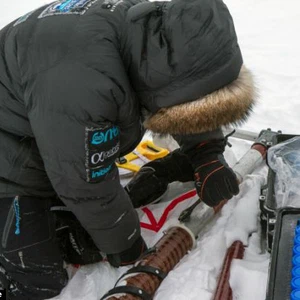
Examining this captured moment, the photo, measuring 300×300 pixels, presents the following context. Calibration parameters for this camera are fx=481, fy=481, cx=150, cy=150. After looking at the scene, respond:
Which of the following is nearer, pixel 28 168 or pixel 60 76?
pixel 60 76

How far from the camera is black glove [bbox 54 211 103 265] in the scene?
1661mm

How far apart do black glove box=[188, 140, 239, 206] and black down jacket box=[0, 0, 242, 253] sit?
371mm

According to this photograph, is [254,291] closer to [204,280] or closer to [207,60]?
[204,280]

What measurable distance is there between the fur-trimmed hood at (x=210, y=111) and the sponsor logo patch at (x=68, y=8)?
1.11ft

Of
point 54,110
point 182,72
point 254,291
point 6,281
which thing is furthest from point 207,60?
point 6,281

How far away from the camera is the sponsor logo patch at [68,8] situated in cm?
127

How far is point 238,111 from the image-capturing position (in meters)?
1.25

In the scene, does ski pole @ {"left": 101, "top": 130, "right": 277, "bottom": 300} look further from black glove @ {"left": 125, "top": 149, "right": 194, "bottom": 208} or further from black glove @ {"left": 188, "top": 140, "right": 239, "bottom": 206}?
black glove @ {"left": 125, "top": 149, "right": 194, "bottom": 208}

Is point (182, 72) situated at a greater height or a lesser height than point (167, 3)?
lesser

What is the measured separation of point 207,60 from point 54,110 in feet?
1.32

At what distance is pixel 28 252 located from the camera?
5.12 ft

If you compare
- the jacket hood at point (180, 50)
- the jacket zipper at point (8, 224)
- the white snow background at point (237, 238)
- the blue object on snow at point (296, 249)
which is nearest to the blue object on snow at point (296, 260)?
the blue object on snow at point (296, 249)

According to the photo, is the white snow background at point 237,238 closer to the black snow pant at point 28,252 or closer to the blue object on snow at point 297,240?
the black snow pant at point 28,252

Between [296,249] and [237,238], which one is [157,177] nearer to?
[237,238]
